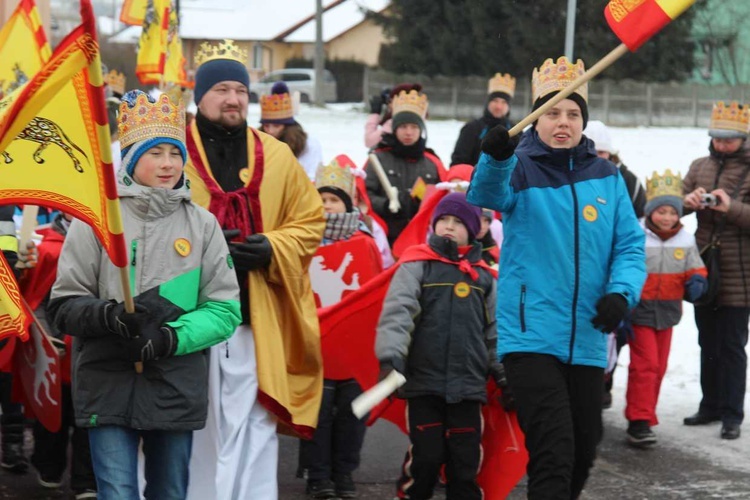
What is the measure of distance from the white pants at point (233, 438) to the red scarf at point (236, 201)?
46 cm

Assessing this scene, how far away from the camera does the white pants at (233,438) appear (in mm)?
5969

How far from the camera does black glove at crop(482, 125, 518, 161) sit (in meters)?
5.22

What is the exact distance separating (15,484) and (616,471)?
3.31m

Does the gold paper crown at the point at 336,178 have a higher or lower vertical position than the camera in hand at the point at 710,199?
higher

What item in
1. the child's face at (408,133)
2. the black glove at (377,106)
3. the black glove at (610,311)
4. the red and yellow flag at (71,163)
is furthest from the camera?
the black glove at (377,106)

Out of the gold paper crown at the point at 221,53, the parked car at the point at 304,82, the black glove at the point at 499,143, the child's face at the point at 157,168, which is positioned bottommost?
the child's face at the point at 157,168

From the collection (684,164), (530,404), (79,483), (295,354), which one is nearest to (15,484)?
(79,483)

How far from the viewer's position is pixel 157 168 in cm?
531

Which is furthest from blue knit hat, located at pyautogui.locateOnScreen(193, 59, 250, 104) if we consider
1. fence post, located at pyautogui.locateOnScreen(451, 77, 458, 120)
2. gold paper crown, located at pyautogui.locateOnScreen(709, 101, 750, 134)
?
fence post, located at pyautogui.locateOnScreen(451, 77, 458, 120)

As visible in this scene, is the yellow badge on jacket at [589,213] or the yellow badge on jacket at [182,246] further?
the yellow badge on jacket at [589,213]

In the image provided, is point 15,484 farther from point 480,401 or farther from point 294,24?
point 294,24

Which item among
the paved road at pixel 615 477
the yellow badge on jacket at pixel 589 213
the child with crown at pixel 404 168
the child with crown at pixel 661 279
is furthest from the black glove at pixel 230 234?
the child with crown at pixel 661 279

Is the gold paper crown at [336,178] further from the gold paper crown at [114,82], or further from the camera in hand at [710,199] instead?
the gold paper crown at [114,82]

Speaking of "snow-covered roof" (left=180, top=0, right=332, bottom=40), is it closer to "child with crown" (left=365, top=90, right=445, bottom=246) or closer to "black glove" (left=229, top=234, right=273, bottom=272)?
"child with crown" (left=365, top=90, right=445, bottom=246)
